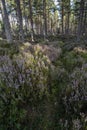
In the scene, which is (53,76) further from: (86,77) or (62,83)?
(86,77)

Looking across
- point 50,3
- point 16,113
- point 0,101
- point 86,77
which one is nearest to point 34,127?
point 16,113

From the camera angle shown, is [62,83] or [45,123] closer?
[45,123]

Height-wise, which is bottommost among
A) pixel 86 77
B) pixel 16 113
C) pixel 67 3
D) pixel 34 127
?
pixel 34 127

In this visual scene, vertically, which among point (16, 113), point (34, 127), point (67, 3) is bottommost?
point (34, 127)

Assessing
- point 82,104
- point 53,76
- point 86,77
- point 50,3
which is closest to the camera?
point 82,104

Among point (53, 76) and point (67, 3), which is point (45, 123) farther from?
point (67, 3)

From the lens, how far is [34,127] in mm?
2605

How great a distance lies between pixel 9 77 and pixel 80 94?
1.46 m

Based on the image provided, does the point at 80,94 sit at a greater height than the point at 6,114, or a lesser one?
greater

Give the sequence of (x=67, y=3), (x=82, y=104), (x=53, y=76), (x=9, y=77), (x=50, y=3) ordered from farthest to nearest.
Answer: (x=50, y=3) → (x=67, y=3) → (x=53, y=76) → (x=9, y=77) → (x=82, y=104)

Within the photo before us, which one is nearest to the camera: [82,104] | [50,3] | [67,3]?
[82,104]

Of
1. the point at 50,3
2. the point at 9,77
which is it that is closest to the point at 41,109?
the point at 9,77

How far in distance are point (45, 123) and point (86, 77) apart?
1472mm

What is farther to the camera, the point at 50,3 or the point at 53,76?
the point at 50,3
